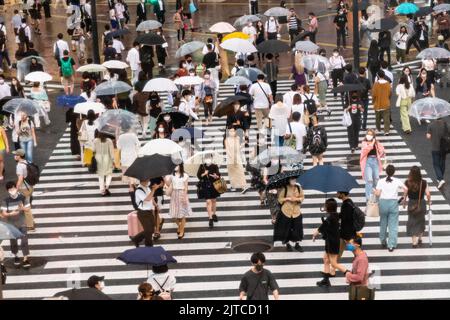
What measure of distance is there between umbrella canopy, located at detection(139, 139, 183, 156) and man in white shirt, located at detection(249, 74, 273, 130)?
18.8 feet

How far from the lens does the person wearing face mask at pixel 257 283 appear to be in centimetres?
1595

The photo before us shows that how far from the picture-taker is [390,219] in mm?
20109

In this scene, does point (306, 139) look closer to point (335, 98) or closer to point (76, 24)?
point (335, 98)

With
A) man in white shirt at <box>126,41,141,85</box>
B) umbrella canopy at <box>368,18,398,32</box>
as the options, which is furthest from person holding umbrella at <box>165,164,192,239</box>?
umbrella canopy at <box>368,18,398,32</box>

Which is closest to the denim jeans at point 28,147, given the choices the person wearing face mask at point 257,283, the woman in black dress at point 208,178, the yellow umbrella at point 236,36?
the woman in black dress at point 208,178

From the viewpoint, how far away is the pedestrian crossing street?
18750mm

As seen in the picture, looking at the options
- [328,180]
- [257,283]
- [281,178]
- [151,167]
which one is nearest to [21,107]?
[151,167]

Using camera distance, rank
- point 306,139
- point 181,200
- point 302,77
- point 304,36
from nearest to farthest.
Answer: point 181,200 < point 306,139 < point 302,77 < point 304,36

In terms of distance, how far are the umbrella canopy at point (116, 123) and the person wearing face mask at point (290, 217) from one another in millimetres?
5086

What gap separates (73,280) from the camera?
19.3 m

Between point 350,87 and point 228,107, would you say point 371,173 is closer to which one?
point 228,107

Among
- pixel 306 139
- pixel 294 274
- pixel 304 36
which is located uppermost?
pixel 304 36
